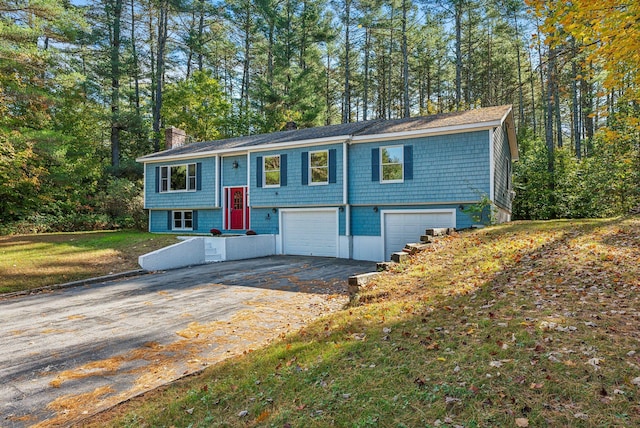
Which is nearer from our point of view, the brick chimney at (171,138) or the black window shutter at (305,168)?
the black window shutter at (305,168)

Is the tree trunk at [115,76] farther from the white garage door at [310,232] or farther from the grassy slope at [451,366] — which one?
the grassy slope at [451,366]

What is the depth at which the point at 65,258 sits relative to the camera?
1276cm

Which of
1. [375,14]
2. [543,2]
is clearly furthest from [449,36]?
[543,2]

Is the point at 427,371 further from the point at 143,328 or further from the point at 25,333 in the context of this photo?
the point at 25,333

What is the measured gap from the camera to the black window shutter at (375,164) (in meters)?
14.4

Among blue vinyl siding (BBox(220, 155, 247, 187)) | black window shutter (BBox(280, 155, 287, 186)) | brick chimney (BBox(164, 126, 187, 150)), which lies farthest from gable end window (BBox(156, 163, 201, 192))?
black window shutter (BBox(280, 155, 287, 186))

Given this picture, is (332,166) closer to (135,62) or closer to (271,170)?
(271,170)

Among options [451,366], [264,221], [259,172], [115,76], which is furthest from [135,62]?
[451,366]

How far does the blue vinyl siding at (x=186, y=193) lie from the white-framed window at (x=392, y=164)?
852cm

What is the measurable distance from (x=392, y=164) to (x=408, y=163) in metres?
0.67

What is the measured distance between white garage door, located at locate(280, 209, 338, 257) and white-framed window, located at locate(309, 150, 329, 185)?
1.33 metres

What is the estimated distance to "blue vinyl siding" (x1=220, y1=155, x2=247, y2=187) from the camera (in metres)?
17.7

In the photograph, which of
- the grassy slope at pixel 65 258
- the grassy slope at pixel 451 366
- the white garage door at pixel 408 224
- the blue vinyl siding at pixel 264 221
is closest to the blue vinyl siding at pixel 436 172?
the white garage door at pixel 408 224

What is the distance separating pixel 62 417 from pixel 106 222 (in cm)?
2249
